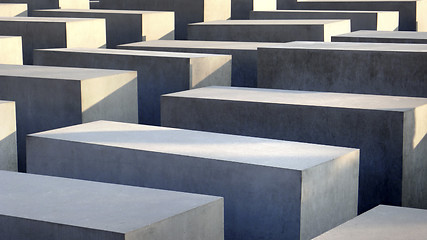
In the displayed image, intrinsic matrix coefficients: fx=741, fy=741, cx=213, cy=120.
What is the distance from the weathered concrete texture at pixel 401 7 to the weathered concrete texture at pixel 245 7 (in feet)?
4.72

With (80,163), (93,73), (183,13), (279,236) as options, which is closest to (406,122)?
(279,236)

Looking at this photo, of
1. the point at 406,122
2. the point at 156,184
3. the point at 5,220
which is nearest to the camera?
the point at 5,220

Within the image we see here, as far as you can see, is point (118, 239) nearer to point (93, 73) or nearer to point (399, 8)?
point (93, 73)

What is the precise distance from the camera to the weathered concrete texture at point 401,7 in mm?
15891

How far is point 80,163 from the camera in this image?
6.14 metres

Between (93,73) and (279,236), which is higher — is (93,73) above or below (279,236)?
above

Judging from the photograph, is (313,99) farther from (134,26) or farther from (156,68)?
(134,26)

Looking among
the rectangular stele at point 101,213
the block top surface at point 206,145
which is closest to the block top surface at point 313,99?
the block top surface at point 206,145

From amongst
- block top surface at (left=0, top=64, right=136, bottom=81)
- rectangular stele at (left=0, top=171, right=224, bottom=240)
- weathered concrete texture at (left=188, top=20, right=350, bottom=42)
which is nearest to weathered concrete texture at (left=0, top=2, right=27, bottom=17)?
weathered concrete texture at (left=188, top=20, right=350, bottom=42)

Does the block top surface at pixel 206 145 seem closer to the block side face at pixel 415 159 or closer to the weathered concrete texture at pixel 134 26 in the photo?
the block side face at pixel 415 159

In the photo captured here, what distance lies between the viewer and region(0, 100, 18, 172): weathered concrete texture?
280 inches

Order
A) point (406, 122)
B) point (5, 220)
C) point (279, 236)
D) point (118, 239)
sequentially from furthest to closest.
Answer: point (406, 122)
point (279, 236)
point (5, 220)
point (118, 239)

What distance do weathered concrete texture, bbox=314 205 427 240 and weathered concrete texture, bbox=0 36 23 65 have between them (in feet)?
25.7

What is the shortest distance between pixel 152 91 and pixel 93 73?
1.38 m
